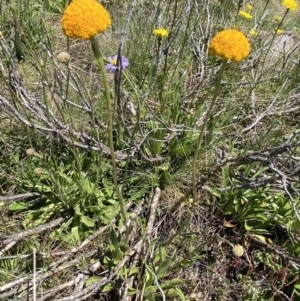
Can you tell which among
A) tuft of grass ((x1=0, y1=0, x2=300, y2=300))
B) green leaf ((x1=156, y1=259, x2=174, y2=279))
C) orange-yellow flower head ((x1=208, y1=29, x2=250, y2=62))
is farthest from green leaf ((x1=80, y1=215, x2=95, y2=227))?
orange-yellow flower head ((x1=208, y1=29, x2=250, y2=62))

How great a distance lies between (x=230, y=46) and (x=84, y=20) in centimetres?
34

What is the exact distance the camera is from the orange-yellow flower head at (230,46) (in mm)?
985

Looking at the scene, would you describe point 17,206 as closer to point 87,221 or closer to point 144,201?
point 87,221

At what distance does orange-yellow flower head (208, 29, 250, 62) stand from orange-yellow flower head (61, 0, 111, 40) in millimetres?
264

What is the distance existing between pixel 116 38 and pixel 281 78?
1.09 m

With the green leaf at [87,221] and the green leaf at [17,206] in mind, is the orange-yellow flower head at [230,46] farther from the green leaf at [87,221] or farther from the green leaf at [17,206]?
the green leaf at [17,206]

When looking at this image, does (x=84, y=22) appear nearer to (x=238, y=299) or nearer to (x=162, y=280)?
(x=162, y=280)

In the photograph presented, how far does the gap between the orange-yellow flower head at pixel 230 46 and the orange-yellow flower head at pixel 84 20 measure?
0.26 meters

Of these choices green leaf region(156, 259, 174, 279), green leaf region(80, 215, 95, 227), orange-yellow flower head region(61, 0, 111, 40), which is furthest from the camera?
green leaf region(80, 215, 95, 227)

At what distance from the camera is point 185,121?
6.91 feet

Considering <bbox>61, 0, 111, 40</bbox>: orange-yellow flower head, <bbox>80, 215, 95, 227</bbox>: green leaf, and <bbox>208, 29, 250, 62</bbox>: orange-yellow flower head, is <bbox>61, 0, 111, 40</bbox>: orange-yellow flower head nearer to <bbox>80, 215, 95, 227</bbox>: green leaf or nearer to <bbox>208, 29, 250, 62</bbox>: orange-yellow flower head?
<bbox>208, 29, 250, 62</bbox>: orange-yellow flower head

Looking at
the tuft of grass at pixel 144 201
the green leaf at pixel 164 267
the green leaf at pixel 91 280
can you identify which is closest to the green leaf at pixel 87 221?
the tuft of grass at pixel 144 201

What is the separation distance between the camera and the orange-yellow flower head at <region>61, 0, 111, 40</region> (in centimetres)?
89

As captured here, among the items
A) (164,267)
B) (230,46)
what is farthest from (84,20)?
(164,267)
